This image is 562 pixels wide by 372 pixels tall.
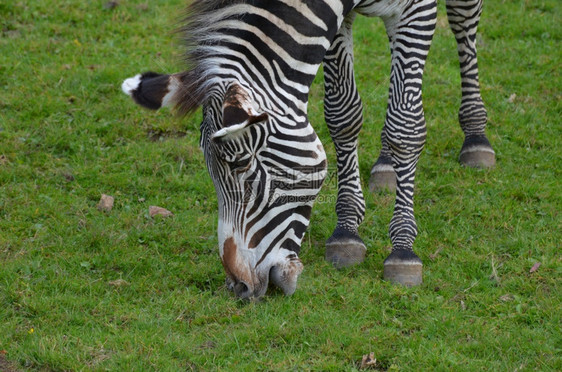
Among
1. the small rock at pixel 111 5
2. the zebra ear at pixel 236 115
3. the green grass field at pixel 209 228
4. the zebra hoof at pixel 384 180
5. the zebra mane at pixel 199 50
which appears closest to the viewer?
the zebra ear at pixel 236 115

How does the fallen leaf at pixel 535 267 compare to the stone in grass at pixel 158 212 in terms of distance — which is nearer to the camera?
the fallen leaf at pixel 535 267

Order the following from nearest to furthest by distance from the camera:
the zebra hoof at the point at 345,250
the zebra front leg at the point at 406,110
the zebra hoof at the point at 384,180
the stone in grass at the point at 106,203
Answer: the zebra front leg at the point at 406,110 → the zebra hoof at the point at 345,250 → the stone in grass at the point at 106,203 → the zebra hoof at the point at 384,180

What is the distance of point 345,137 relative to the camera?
6.94m

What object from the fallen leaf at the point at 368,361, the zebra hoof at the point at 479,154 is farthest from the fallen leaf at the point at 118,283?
the zebra hoof at the point at 479,154

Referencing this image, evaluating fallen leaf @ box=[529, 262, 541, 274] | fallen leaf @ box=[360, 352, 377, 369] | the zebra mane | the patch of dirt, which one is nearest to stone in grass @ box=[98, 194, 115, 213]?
the patch of dirt

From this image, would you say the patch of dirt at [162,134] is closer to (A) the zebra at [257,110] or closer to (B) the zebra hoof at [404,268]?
(A) the zebra at [257,110]

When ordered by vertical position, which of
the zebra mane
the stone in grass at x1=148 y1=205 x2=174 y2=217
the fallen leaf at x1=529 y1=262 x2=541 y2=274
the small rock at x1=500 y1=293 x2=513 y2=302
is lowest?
the stone in grass at x1=148 y1=205 x2=174 y2=217

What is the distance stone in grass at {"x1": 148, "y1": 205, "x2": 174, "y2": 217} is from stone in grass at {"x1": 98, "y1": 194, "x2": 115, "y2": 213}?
43 cm

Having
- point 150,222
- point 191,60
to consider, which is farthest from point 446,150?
point 191,60

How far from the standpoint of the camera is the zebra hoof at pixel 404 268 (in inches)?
243

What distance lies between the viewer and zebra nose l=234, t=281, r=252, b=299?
17.9 ft

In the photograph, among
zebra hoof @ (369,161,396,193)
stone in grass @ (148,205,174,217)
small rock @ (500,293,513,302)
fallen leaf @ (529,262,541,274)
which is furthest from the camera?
zebra hoof @ (369,161,396,193)

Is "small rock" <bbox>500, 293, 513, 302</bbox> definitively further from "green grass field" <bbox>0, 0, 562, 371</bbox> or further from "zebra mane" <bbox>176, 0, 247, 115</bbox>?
"zebra mane" <bbox>176, 0, 247, 115</bbox>

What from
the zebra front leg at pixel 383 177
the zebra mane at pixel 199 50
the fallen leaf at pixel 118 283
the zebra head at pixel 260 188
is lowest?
the fallen leaf at pixel 118 283
